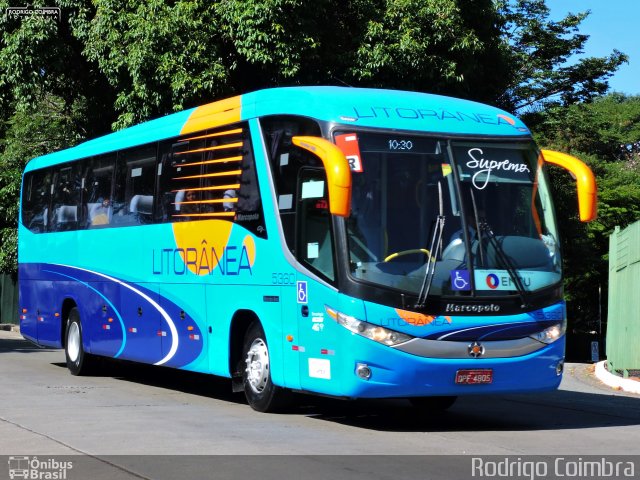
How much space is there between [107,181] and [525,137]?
7.32 meters

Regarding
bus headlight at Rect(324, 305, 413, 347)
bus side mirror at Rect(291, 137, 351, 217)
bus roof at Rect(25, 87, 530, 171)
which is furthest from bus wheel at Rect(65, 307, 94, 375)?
bus side mirror at Rect(291, 137, 351, 217)

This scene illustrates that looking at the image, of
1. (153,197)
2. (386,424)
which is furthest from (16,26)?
(386,424)

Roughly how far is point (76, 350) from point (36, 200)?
335cm

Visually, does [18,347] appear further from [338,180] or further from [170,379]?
[338,180]

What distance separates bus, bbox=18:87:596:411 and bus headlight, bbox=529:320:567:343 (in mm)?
21

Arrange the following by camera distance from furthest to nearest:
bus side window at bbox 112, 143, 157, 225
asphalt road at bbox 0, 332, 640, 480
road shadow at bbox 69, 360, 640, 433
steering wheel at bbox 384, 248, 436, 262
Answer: bus side window at bbox 112, 143, 157, 225 < road shadow at bbox 69, 360, 640, 433 < steering wheel at bbox 384, 248, 436, 262 < asphalt road at bbox 0, 332, 640, 480

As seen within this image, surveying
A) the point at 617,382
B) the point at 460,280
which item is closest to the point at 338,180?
the point at 460,280

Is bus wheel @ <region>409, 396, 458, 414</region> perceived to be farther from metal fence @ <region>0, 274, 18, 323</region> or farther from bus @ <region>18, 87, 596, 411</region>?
metal fence @ <region>0, 274, 18, 323</region>

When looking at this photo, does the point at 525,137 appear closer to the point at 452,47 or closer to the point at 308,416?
the point at 308,416

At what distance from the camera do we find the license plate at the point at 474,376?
10680 mm

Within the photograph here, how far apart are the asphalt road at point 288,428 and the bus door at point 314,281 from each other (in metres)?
0.64

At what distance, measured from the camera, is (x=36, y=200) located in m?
19.7

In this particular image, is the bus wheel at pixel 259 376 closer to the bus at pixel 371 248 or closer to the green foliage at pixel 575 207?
the bus at pixel 371 248

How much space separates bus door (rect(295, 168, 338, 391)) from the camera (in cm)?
1084
